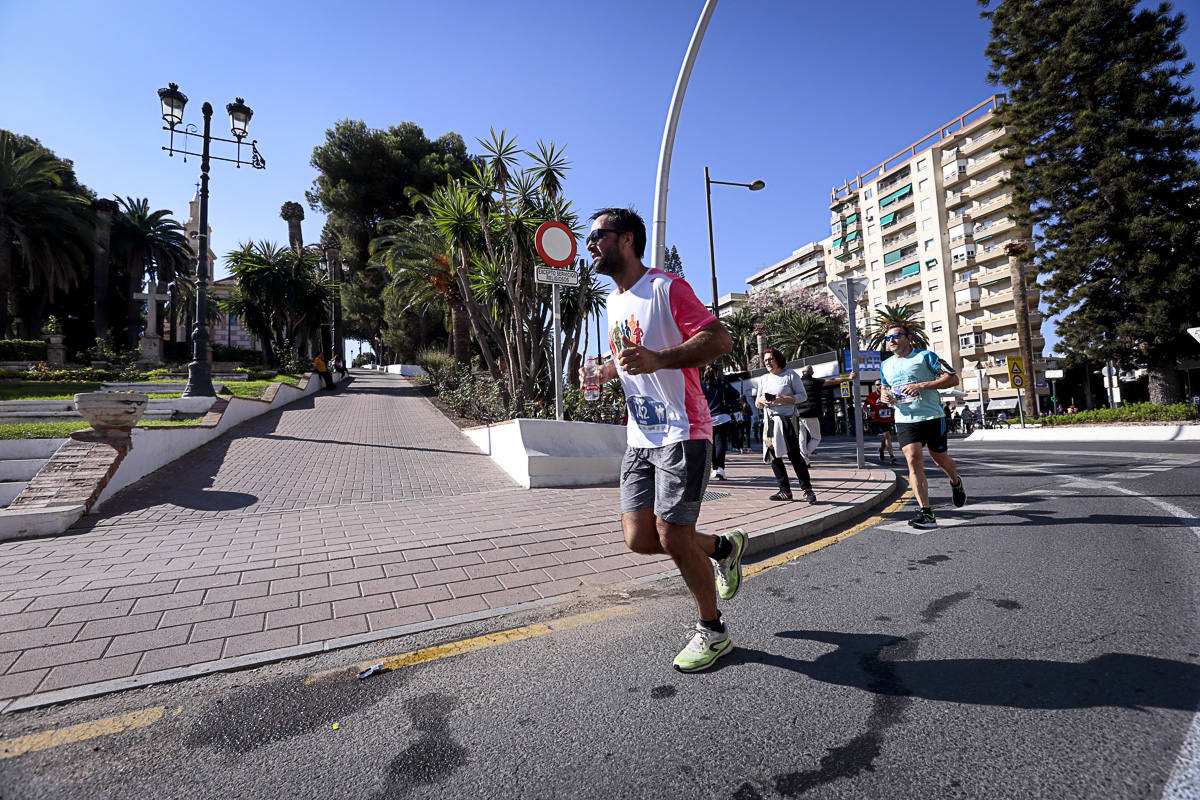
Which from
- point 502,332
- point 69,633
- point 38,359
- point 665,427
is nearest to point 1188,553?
point 665,427

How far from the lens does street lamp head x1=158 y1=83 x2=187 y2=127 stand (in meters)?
12.7

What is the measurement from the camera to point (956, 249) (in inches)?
2014

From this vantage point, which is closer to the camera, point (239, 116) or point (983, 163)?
point (239, 116)

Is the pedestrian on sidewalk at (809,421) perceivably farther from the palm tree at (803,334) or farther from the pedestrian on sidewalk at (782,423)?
the palm tree at (803,334)

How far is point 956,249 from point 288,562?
60.1m

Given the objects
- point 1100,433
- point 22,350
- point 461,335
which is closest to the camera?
point 1100,433

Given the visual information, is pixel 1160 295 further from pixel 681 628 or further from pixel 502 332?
pixel 681 628

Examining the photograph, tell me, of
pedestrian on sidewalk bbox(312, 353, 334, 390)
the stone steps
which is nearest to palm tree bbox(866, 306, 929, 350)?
pedestrian on sidewalk bbox(312, 353, 334, 390)

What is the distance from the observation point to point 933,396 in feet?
16.8

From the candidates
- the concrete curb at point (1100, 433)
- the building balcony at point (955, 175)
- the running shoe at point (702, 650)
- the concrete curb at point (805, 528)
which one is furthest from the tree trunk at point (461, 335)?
the building balcony at point (955, 175)

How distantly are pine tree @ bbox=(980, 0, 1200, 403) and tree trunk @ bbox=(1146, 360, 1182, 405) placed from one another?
0.14ft

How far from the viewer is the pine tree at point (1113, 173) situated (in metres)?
Result: 19.5

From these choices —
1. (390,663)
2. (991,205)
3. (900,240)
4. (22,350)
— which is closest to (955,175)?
(991,205)

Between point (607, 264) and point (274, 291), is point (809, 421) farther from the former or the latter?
point (274, 291)
